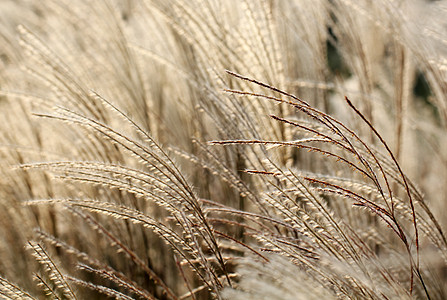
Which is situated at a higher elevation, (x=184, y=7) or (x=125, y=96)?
(x=184, y=7)

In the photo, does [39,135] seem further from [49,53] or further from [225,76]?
[225,76]

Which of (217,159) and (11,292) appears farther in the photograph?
(217,159)

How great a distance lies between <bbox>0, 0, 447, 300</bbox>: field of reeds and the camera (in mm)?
777

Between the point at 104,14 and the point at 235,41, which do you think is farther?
the point at 104,14

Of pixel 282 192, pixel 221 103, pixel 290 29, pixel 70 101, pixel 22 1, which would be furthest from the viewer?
pixel 22 1

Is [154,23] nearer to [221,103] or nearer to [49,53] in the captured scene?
[49,53]

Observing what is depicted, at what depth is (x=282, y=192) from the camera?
741 millimetres

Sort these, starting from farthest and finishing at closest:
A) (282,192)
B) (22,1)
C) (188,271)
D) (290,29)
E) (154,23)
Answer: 1. (22,1)
2. (290,29)
3. (154,23)
4. (188,271)
5. (282,192)

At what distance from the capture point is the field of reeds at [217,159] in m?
0.78

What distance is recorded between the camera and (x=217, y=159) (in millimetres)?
930

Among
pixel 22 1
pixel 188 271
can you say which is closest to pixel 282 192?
pixel 188 271

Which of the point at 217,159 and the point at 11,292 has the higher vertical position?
the point at 217,159

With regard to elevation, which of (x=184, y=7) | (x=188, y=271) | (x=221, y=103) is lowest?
(x=188, y=271)

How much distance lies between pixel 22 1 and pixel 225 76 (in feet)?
5.80
